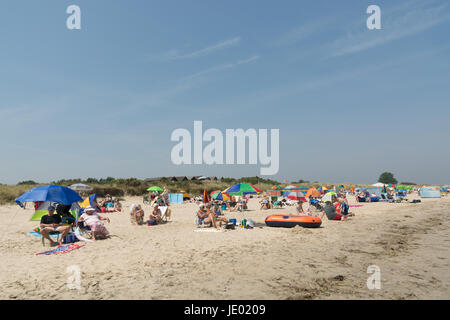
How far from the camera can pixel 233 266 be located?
5984 millimetres

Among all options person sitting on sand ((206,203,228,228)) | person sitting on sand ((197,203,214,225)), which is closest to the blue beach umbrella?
person sitting on sand ((197,203,214,225))

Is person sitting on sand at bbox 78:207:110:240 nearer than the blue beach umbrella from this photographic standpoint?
No

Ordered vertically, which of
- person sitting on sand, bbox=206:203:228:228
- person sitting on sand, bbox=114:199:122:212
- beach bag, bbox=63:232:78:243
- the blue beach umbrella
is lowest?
person sitting on sand, bbox=114:199:122:212

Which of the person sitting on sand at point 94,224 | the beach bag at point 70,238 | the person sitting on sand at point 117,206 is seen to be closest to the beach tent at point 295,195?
the person sitting on sand at point 117,206

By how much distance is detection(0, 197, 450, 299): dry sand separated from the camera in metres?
Answer: 4.69

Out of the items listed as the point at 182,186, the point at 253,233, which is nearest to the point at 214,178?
the point at 182,186

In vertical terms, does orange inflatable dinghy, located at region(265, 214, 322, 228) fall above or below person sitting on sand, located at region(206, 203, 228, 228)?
below

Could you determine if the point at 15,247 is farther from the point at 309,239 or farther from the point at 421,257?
the point at 421,257

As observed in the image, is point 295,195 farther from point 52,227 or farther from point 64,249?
point 64,249

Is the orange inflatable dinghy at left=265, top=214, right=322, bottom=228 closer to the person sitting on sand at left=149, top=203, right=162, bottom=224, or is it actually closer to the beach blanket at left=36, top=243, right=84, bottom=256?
the person sitting on sand at left=149, top=203, right=162, bottom=224

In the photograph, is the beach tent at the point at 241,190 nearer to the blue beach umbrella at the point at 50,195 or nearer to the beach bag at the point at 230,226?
the beach bag at the point at 230,226

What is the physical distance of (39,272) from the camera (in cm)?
555

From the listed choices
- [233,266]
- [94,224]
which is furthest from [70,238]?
[233,266]

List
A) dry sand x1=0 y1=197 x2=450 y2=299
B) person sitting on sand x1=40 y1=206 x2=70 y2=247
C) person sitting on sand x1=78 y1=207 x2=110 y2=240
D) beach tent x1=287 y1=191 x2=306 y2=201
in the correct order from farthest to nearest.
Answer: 1. beach tent x1=287 y1=191 x2=306 y2=201
2. person sitting on sand x1=78 y1=207 x2=110 y2=240
3. person sitting on sand x1=40 y1=206 x2=70 y2=247
4. dry sand x1=0 y1=197 x2=450 y2=299
